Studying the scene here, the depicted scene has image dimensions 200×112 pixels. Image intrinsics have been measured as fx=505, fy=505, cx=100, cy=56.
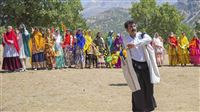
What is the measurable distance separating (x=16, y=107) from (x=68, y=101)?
1488 mm

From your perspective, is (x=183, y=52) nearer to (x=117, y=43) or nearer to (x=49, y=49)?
(x=117, y=43)

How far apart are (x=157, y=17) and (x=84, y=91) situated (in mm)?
75985

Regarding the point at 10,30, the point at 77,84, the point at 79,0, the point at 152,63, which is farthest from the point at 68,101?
the point at 79,0

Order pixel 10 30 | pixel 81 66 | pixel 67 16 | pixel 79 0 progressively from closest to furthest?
pixel 10 30 < pixel 81 66 < pixel 67 16 < pixel 79 0

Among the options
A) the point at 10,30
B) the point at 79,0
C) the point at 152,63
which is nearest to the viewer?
the point at 152,63

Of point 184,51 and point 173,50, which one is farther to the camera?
point 173,50

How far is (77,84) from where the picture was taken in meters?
17.1

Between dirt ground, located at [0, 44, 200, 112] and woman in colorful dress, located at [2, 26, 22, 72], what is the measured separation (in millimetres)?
1064

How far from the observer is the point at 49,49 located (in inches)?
854

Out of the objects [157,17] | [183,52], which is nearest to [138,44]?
[183,52]

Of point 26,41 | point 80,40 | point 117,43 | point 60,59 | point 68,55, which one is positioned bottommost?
point 60,59

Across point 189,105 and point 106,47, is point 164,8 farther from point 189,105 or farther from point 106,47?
point 189,105

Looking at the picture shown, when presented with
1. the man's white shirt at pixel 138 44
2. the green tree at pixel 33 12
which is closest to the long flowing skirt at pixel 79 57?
the man's white shirt at pixel 138 44

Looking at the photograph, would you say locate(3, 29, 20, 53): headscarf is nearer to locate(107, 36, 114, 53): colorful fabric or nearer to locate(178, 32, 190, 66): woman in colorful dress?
locate(107, 36, 114, 53): colorful fabric
